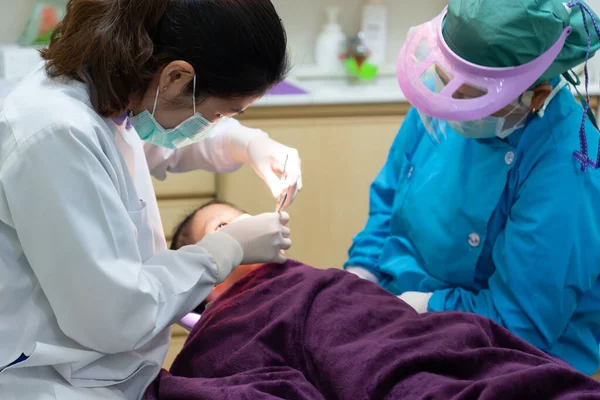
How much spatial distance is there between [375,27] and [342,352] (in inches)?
81.8

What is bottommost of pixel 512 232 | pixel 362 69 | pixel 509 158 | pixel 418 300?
pixel 362 69

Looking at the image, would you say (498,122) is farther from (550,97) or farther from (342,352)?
(342,352)

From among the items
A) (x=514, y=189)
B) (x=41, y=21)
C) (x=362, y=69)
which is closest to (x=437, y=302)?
(x=514, y=189)

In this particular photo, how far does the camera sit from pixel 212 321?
5.17ft

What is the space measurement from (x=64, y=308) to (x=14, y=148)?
276 millimetres

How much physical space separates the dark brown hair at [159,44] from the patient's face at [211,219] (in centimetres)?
68

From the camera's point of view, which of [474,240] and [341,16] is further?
[341,16]

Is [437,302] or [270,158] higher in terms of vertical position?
[270,158]

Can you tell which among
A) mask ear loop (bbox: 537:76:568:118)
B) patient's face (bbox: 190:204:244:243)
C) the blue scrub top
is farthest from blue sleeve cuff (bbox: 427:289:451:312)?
patient's face (bbox: 190:204:244:243)

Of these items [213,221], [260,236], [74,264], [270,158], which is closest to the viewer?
[74,264]

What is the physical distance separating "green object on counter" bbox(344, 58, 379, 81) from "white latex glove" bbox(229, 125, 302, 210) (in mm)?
1306

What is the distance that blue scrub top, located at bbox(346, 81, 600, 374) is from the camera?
4.79ft

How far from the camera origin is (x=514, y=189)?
156 centimetres

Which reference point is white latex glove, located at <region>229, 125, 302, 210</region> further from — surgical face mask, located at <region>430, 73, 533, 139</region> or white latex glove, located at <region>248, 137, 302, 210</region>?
surgical face mask, located at <region>430, 73, 533, 139</region>
